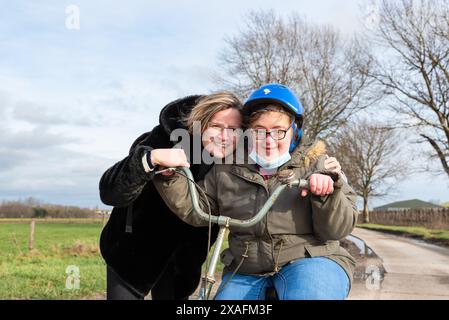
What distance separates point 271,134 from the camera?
112 inches

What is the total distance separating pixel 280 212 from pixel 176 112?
0.97 meters

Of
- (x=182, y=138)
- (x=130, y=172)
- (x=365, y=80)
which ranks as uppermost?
(x=365, y=80)

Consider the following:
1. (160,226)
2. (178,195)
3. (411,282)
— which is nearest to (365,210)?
(411,282)

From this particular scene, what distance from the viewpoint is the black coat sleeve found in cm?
266

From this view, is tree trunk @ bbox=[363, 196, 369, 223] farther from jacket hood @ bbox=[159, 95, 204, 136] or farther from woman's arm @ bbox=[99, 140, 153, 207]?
woman's arm @ bbox=[99, 140, 153, 207]

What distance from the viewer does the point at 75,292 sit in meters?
8.29

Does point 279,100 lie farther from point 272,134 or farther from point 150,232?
point 150,232

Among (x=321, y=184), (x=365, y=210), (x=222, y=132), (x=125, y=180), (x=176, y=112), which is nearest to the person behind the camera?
(x=321, y=184)

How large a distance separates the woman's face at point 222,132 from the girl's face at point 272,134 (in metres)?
0.23

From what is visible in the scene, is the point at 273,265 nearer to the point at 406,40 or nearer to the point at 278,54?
the point at 278,54

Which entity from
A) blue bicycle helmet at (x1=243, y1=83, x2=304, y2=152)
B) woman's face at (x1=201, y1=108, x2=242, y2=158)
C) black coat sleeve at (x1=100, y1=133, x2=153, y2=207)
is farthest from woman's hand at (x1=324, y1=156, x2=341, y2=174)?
black coat sleeve at (x1=100, y1=133, x2=153, y2=207)

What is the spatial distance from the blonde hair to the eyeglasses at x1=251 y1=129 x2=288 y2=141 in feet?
1.15

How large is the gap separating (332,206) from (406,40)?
22863mm

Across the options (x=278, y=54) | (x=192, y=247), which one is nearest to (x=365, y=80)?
(x=278, y=54)
